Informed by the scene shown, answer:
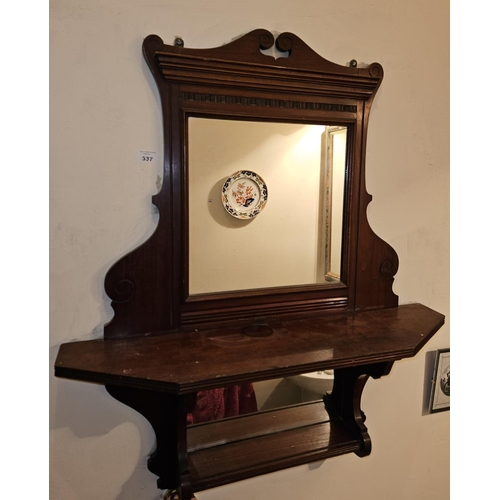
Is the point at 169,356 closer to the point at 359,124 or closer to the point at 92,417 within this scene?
the point at 92,417

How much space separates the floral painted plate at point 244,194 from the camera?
87 centimetres

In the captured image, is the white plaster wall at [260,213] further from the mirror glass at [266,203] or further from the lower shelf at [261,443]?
the lower shelf at [261,443]

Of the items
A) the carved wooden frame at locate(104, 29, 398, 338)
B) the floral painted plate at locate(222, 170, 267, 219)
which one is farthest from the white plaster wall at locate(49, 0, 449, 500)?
the floral painted plate at locate(222, 170, 267, 219)

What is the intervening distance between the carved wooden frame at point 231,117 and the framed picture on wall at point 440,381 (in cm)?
39

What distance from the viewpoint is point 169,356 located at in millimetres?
737

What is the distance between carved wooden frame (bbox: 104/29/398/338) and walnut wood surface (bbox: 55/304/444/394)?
0.16 ft

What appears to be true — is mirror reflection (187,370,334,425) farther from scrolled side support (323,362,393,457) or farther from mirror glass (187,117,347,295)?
mirror glass (187,117,347,295)

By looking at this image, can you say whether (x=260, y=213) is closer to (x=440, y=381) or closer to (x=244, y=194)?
(x=244, y=194)

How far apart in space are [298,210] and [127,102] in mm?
428

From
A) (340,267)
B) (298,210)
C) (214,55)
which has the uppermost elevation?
(214,55)

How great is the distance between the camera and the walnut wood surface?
669 millimetres

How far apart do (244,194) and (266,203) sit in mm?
56

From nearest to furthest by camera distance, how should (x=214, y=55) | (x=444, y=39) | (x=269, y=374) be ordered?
(x=269, y=374), (x=214, y=55), (x=444, y=39)

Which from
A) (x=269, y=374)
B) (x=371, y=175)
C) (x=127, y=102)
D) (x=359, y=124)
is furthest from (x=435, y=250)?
(x=127, y=102)
